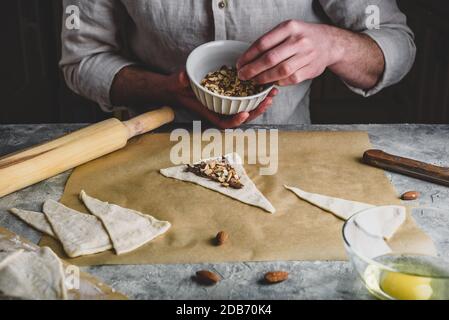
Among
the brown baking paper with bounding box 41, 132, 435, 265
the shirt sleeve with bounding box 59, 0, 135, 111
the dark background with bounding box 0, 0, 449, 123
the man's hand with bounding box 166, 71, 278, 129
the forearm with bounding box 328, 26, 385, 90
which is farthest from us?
the dark background with bounding box 0, 0, 449, 123

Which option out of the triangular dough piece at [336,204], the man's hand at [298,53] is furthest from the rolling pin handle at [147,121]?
the triangular dough piece at [336,204]

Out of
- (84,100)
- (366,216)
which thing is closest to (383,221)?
(366,216)

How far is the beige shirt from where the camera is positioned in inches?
71.8

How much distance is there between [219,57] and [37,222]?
717 millimetres

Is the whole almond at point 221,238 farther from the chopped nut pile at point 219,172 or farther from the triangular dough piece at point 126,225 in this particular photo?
the chopped nut pile at point 219,172

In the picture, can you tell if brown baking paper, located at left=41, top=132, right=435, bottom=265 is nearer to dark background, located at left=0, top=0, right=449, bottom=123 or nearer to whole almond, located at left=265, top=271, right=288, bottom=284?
whole almond, located at left=265, top=271, right=288, bottom=284

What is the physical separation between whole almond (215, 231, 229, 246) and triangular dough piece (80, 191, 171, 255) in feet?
0.39

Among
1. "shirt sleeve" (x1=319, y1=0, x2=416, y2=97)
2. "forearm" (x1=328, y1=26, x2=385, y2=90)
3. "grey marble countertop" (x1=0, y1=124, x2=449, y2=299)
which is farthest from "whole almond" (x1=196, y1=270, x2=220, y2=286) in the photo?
"shirt sleeve" (x1=319, y1=0, x2=416, y2=97)

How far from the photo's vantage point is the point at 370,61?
5.92 feet

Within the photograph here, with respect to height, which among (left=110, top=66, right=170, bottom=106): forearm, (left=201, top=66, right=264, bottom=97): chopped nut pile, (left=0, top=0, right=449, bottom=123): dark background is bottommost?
(left=0, top=0, right=449, bottom=123): dark background

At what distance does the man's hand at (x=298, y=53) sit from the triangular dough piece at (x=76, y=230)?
56cm
